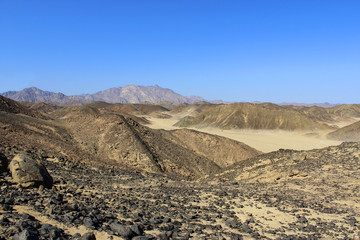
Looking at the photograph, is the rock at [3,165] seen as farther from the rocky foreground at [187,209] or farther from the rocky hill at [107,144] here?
the rocky hill at [107,144]

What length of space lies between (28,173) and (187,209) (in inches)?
163

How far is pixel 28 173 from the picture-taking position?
7324mm

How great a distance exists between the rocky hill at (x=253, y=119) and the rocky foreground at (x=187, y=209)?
179 ft

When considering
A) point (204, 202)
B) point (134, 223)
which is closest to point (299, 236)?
point (204, 202)

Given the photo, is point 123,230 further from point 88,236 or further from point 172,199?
point 172,199

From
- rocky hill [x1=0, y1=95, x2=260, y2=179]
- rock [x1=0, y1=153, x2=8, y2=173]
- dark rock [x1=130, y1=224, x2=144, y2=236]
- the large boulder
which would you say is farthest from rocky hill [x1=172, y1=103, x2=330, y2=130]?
dark rock [x1=130, y1=224, x2=144, y2=236]

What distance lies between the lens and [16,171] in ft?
23.8

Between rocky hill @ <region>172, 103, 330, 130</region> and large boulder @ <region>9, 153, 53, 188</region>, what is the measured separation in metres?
59.3

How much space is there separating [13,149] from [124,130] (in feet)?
28.8

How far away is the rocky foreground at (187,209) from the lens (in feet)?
17.4

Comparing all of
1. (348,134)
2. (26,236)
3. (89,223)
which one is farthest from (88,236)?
(348,134)

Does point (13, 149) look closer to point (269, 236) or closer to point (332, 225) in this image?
point (269, 236)

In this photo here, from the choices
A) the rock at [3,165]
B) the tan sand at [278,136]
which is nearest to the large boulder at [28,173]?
the rock at [3,165]

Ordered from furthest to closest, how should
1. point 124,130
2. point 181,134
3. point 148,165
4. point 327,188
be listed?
point 181,134 < point 124,130 < point 148,165 < point 327,188
